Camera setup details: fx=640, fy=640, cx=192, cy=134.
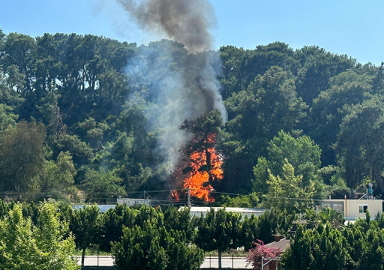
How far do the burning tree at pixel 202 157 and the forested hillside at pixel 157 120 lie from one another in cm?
61

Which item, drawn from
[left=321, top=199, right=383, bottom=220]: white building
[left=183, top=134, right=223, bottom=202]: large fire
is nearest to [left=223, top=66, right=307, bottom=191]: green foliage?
[left=183, top=134, right=223, bottom=202]: large fire

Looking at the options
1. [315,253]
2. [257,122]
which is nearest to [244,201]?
[257,122]

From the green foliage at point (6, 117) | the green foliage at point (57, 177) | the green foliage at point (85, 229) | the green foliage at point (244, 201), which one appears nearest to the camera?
the green foliage at point (85, 229)

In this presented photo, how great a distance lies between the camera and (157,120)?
3944 inches

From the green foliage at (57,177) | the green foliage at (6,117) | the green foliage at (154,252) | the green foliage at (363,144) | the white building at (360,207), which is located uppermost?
the green foliage at (6,117)

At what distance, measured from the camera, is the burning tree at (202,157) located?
8500 centimetres

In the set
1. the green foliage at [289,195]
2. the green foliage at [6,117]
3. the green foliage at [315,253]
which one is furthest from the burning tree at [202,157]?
the green foliage at [315,253]

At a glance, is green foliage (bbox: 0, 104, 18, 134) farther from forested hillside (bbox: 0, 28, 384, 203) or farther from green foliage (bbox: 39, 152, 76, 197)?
green foliage (bbox: 39, 152, 76, 197)

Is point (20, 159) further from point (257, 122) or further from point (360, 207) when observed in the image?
point (360, 207)

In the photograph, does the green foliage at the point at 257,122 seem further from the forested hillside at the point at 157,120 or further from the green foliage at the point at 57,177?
the green foliage at the point at 57,177

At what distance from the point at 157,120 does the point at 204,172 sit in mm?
17366

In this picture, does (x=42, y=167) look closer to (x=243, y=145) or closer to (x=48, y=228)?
(x=243, y=145)

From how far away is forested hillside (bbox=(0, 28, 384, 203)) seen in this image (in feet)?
277

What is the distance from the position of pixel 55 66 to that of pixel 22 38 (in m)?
A: 11.0
